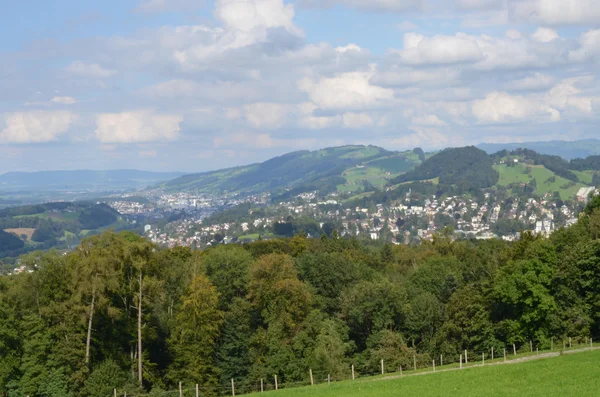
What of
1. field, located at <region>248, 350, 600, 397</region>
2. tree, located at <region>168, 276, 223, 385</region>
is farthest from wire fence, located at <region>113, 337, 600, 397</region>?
field, located at <region>248, 350, 600, 397</region>

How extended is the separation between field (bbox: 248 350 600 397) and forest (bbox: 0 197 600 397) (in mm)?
11802

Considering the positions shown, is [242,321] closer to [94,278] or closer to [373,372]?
[373,372]

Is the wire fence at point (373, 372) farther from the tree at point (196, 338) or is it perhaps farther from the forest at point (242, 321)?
the tree at point (196, 338)

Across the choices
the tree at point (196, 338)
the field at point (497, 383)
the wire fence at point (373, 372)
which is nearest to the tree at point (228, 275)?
the tree at point (196, 338)

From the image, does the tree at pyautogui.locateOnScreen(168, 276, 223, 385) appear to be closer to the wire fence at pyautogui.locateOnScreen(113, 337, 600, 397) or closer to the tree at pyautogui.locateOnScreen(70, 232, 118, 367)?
the wire fence at pyautogui.locateOnScreen(113, 337, 600, 397)

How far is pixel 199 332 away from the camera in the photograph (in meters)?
53.7

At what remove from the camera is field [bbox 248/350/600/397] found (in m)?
26.5

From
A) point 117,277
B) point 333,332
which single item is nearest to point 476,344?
point 333,332

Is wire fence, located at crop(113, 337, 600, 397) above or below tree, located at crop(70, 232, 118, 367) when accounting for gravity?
below

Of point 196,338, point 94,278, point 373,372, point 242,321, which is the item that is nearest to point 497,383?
point 373,372

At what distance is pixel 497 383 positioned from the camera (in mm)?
29438

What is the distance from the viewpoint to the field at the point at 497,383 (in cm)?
2652

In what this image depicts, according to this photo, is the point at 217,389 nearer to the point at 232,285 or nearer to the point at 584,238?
the point at 232,285

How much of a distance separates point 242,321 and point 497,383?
102 ft
